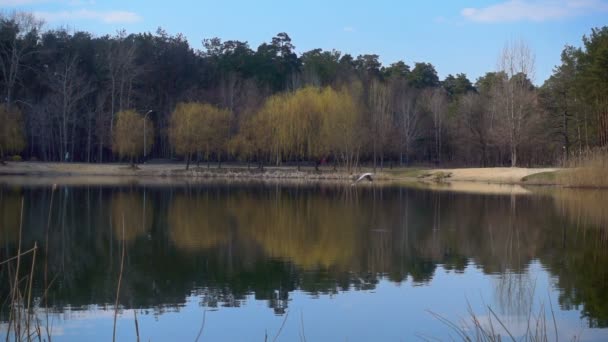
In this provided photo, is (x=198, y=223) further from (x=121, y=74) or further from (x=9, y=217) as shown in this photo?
(x=121, y=74)

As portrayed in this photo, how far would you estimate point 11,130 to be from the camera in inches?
1759

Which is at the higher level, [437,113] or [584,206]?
[437,113]

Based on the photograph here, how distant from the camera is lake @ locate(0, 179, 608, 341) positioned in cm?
898

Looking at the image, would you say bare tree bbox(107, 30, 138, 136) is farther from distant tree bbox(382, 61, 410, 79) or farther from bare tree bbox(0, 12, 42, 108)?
distant tree bbox(382, 61, 410, 79)

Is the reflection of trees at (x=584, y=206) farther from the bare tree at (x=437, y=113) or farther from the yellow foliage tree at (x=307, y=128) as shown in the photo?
the bare tree at (x=437, y=113)

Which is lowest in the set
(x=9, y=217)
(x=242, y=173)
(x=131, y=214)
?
(x=131, y=214)

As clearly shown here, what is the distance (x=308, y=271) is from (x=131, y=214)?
10.4 meters

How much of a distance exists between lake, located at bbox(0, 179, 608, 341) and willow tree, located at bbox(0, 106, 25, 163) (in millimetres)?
21327

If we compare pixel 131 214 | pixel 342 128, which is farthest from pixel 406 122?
pixel 131 214

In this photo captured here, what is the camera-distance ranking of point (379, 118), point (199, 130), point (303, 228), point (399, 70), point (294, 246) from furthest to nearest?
point (399, 70) → point (379, 118) → point (199, 130) → point (303, 228) → point (294, 246)

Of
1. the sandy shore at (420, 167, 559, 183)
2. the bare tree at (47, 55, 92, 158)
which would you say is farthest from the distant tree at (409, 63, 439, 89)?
the bare tree at (47, 55, 92, 158)

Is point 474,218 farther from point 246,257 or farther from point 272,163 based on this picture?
point 272,163

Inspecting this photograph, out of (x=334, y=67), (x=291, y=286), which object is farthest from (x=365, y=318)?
(x=334, y=67)

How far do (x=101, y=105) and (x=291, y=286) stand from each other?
4576 cm
